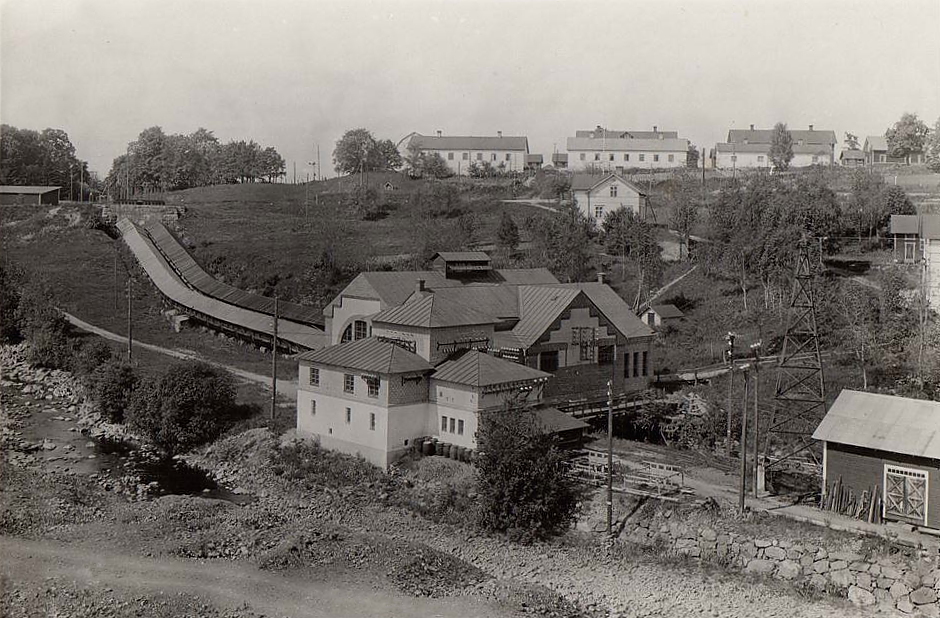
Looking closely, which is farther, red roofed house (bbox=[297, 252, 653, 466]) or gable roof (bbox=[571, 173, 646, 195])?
gable roof (bbox=[571, 173, 646, 195])

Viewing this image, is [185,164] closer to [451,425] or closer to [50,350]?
[50,350]

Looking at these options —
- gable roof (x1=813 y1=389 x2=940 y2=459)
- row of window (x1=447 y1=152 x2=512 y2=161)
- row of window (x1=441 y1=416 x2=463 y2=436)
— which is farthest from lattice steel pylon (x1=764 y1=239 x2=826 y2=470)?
row of window (x1=447 y1=152 x2=512 y2=161)

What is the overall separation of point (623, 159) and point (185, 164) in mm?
60566

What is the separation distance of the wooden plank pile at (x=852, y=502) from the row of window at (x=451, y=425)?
13.4 m

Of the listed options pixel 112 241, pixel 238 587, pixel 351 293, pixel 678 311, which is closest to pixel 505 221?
pixel 678 311

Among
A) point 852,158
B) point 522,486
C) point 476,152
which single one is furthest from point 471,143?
point 522,486

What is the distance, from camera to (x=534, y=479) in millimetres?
27312

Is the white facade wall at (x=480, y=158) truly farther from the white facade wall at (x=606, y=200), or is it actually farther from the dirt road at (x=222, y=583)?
the dirt road at (x=222, y=583)

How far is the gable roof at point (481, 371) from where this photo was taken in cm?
3256

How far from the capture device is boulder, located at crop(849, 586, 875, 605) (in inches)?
866

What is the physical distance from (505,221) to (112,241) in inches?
1564

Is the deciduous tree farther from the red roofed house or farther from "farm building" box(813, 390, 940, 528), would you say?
"farm building" box(813, 390, 940, 528)

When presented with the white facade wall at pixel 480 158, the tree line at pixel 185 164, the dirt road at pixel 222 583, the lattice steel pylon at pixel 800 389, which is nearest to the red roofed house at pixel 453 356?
the lattice steel pylon at pixel 800 389

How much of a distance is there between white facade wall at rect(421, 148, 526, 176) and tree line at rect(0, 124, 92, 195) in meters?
45.3
